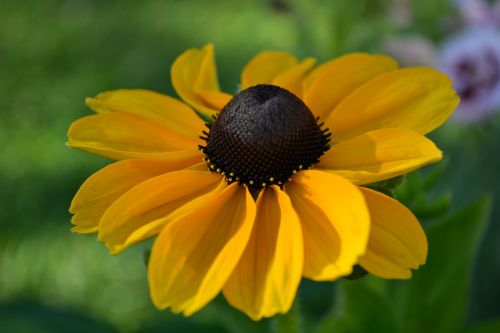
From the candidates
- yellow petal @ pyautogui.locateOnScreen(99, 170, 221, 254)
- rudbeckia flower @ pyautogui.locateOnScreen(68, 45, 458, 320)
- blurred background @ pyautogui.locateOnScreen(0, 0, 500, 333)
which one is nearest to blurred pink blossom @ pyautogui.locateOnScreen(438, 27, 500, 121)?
blurred background @ pyautogui.locateOnScreen(0, 0, 500, 333)

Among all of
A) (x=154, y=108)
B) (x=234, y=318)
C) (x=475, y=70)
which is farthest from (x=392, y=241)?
(x=475, y=70)

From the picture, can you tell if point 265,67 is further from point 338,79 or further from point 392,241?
point 392,241

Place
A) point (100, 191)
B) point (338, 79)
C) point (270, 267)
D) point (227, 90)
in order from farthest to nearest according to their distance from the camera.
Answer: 1. point (227, 90)
2. point (338, 79)
3. point (100, 191)
4. point (270, 267)

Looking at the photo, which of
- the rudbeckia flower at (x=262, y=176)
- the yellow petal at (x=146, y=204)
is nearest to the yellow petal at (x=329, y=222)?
the rudbeckia flower at (x=262, y=176)

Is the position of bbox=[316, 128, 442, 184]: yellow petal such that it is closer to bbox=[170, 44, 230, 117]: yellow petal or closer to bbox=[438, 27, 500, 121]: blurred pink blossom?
bbox=[170, 44, 230, 117]: yellow petal

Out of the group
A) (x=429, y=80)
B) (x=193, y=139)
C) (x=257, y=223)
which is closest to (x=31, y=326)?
(x=193, y=139)

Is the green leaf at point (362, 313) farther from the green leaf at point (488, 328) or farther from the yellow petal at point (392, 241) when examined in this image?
the yellow petal at point (392, 241)

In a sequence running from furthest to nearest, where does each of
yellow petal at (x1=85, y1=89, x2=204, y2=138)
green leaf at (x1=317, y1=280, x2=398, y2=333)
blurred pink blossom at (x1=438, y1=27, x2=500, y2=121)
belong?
blurred pink blossom at (x1=438, y1=27, x2=500, y2=121) < green leaf at (x1=317, y1=280, x2=398, y2=333) < yellow petal at (x1=85, y1=89, x2=204, y2=138)
